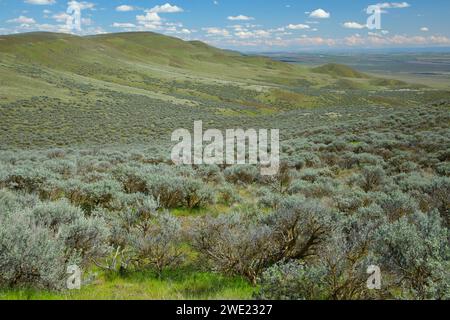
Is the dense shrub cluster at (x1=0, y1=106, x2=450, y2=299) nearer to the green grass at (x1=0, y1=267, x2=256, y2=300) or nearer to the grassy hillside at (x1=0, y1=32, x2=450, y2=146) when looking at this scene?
the green grass at (x1=0, y1=267, x2=256, y2=300)

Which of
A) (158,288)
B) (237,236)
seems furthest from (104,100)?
(158,288)

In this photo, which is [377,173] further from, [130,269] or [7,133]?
[7,133]

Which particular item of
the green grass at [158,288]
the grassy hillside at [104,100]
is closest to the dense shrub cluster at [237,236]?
the green grass at [158,288]

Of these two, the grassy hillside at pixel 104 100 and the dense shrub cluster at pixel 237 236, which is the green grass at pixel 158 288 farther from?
the grassy hillside at pixel 104 100

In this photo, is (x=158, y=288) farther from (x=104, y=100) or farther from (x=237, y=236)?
(x=104, y=100)

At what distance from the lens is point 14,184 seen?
8.05 metres

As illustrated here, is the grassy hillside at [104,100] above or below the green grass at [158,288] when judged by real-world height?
above

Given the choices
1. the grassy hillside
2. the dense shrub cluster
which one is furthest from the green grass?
the grassy hillside

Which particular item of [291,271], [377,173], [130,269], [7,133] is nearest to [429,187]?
[377,173]

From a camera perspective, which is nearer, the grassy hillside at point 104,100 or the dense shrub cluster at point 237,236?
the dense shrub cluster at point 237,236

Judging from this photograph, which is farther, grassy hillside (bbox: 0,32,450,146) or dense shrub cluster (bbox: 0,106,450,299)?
grassy hillside (bbox: 0,32,450,146)

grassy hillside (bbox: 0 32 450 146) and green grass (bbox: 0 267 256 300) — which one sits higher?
grassy hillside (bbox: 0 32 450 146)

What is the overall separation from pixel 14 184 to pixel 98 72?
315ft

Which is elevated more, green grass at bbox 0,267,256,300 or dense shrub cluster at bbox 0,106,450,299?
dense shrub cluster at bbox 0,106,450,299
